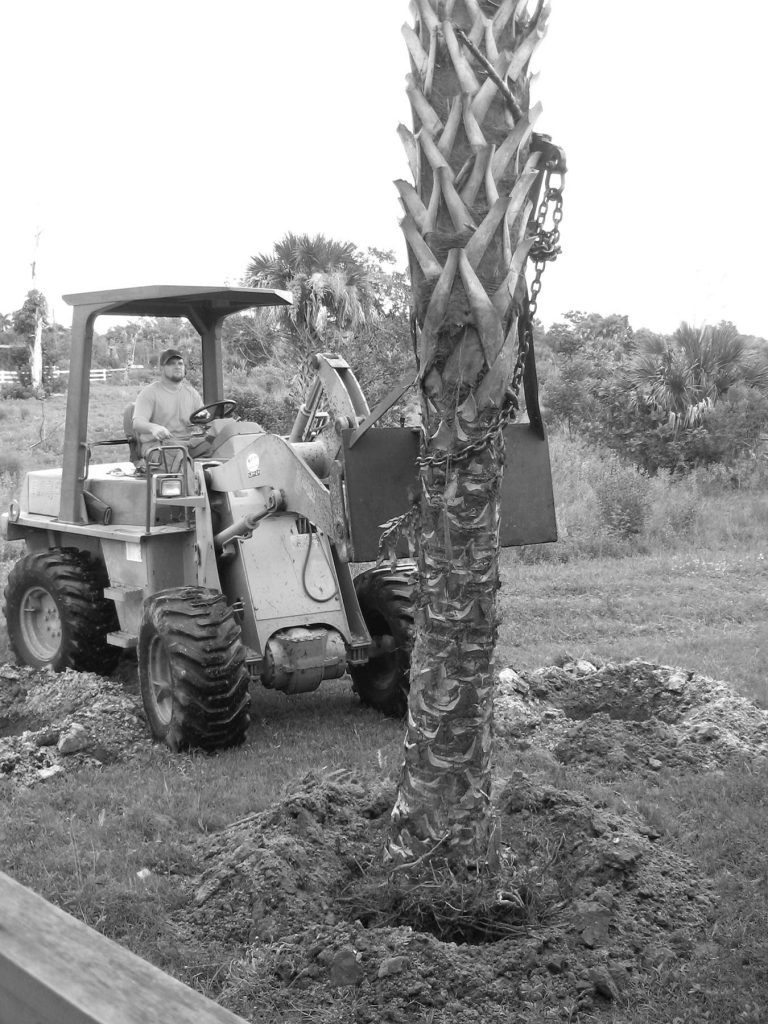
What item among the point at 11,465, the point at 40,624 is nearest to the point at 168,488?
the point at 40,624

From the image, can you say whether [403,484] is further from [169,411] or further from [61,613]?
[61,613]

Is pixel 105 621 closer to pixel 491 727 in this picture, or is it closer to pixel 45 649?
pixel 45 649

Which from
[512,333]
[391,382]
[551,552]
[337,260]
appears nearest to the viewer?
[512,333]

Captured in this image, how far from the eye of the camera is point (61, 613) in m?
8.04

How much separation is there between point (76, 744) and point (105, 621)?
1.74 m

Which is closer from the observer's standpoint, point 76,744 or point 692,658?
point 76,744

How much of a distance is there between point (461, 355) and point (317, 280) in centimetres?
1880

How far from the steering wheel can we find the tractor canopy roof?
0.74 metres

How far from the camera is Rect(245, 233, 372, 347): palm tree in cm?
2233

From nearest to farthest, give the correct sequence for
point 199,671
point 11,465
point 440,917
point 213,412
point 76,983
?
point 76,983
point 440,917
point 199,671
point 213,412
point 11,465

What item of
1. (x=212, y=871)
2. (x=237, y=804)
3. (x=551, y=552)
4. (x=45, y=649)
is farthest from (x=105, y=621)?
(x=551, y=552)

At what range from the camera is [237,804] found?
18.5 ft

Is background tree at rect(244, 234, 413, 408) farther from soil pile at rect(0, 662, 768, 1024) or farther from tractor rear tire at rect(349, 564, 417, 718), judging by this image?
soil pile at rect(0, 662, 768, 1024)

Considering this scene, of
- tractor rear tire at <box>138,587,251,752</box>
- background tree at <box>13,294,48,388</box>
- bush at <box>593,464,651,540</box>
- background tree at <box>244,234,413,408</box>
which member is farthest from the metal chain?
background tree at <box>13,294,48,388</box>
